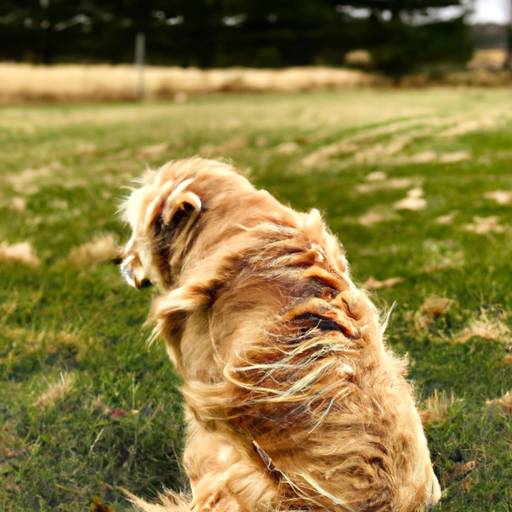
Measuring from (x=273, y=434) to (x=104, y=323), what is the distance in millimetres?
2007

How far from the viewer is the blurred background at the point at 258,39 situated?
2525cm

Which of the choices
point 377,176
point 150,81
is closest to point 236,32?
point 150,81

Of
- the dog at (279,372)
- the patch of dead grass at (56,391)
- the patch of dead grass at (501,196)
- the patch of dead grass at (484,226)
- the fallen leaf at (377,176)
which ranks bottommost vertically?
the patch of dead grass at (56,391)

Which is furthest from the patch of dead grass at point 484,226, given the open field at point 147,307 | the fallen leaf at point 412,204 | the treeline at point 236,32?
the treeline at point 236,32

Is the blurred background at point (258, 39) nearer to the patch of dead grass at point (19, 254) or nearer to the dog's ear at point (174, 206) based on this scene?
the patch of dead grass at point (19, 254)

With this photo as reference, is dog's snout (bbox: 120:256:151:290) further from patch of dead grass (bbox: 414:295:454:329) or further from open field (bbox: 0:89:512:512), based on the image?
patch of dead grass (bbox: 414:295:454:329)

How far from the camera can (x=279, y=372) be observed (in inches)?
70.9

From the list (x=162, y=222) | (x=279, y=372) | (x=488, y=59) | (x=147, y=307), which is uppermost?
(x=488, y=59)

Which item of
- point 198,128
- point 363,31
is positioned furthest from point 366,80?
point 198,128

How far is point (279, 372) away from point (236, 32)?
28.1m

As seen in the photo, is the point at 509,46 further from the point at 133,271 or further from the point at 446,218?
the point at 133,271

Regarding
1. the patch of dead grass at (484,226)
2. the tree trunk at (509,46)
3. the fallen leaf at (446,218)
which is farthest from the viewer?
the tree trunk at (509,46)

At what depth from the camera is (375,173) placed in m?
7.36

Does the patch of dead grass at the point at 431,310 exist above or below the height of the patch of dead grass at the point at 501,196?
below
